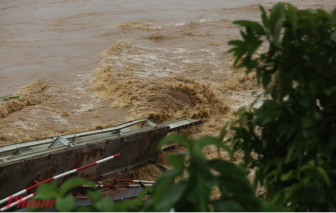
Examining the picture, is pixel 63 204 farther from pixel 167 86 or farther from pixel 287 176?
pixel 167 86

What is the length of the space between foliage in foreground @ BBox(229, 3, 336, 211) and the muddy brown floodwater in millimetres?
5658

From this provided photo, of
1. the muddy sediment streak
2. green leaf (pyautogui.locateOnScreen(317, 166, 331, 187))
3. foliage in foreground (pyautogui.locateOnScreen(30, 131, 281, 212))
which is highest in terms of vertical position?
foliage in foreground (pyautogui.locateOnScreen(30, 131, 281, 212))

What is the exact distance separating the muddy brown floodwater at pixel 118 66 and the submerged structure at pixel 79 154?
0.75 metres

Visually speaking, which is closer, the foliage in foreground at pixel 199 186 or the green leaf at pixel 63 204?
the foliage in foreground at pixel 199 186

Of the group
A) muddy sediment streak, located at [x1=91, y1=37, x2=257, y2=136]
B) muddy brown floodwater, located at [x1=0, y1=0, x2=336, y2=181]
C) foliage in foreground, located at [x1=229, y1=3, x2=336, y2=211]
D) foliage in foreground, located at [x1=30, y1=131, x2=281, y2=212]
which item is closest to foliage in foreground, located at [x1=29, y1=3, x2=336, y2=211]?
foliage in foreground, located at [x1=229, y1=3, x2=336, y2=211]

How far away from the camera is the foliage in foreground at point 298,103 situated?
1521 mm

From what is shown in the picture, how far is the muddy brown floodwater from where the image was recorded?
10.1m

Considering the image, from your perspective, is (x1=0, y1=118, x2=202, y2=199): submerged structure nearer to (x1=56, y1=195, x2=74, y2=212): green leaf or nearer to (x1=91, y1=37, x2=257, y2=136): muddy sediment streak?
(x1=91, y1=37, x2=257, y2=136): muddy sediment streak

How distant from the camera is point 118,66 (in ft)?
44.0

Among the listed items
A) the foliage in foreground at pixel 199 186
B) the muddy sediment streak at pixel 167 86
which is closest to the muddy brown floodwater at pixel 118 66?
the muddy sediment streak at pixel 167 86

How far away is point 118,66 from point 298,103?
12.1 m

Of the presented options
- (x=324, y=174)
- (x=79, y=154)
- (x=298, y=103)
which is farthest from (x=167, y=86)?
(x=324, y=174)

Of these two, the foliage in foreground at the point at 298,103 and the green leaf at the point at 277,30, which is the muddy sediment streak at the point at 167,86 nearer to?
the foliage in foreground at the point at 298,103

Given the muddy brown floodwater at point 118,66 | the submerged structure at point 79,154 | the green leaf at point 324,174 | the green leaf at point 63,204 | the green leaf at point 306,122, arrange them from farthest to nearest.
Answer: the muddy brown floodwater at point 118,66
the submerged structure at point 79,154
the green leaf at point 306,122
the green leaf at point 324,174
the green leaf at point 63,204
